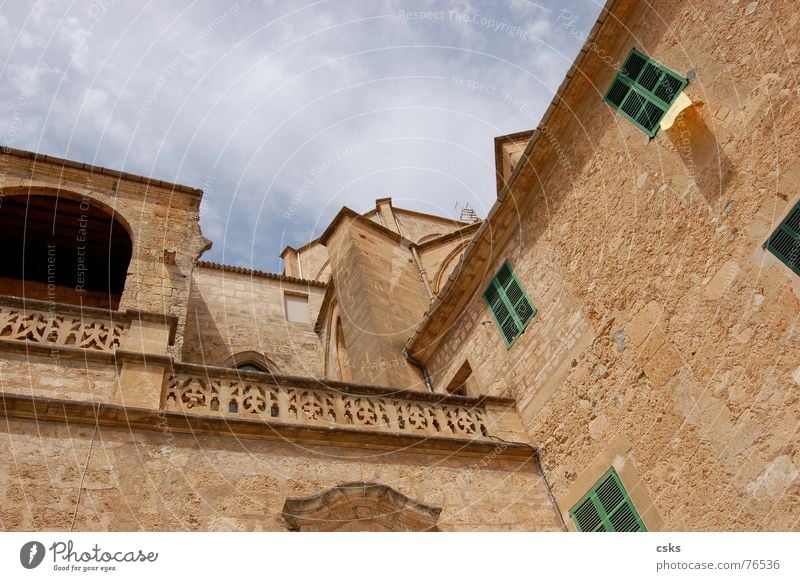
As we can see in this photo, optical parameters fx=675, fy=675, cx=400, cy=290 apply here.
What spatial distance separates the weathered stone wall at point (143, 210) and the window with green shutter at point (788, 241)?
6958mm

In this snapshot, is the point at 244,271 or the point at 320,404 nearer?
the point at 320,404

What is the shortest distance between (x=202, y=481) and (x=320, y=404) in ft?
5.77

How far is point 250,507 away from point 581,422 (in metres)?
3.98

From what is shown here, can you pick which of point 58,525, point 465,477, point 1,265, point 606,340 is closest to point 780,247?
point 606,340

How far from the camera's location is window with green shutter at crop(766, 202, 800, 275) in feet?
19.0

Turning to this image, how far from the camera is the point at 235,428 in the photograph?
7289 mm

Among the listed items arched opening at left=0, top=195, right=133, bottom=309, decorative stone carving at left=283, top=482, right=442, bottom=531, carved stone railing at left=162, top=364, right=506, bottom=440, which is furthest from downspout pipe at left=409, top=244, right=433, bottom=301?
decorative stone carving at left=283, top=482, right=442, bottom=531

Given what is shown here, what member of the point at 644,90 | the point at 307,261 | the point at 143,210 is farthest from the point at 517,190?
the point at 307,261

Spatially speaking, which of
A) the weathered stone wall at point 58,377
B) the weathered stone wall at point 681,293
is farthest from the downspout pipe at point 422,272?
the weathered stone wall at point 58,377

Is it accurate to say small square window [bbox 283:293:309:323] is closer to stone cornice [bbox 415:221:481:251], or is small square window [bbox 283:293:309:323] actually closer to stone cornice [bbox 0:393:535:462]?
stone cornice [bbox 415:221:481:251]

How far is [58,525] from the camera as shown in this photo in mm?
5898

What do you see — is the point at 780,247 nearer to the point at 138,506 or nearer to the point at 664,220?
the point at 664,220

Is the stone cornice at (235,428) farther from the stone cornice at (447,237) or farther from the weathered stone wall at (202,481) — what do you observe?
the stone cornice at (447,237)

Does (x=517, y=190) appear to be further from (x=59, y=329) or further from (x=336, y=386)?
(x=59, y=329)
